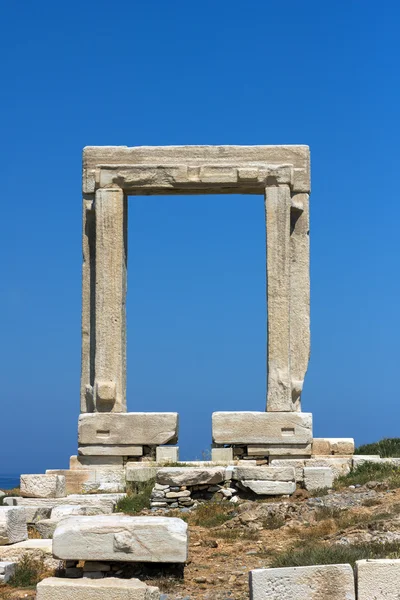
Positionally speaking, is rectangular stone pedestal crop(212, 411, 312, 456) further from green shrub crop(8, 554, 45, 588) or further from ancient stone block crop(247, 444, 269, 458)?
green shrub crop(8, 554, 45, 588)

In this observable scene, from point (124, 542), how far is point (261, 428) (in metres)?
7.61

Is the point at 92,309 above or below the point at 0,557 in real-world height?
above

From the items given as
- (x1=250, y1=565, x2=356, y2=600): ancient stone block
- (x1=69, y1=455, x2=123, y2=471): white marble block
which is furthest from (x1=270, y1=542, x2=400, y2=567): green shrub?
(x1=69, y1=455, x2=123, y2=471): white marble block

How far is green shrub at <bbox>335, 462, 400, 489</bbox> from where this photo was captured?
1505 centimetres

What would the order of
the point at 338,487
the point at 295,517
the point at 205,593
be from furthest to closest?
the point at 338,487 → the point at 295,517 → the point at 205,593

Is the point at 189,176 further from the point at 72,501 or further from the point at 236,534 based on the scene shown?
the point at 236,534

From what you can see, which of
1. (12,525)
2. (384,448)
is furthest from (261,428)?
(12,525)

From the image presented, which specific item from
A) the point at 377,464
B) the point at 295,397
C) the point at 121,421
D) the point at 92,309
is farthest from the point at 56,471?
the point at 377,464

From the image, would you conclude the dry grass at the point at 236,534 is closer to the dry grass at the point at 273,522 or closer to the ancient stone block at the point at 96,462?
the dry grass at the point at 273,522

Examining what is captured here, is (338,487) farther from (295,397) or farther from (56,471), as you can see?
(56,471)

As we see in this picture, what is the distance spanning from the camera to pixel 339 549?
10.0m

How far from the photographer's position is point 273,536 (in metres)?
12.0

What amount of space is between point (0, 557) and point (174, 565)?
228cm

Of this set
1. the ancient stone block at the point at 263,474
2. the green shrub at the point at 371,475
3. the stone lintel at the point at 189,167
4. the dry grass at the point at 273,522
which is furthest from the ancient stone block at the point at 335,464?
the stone lintel at the point at 189,167
